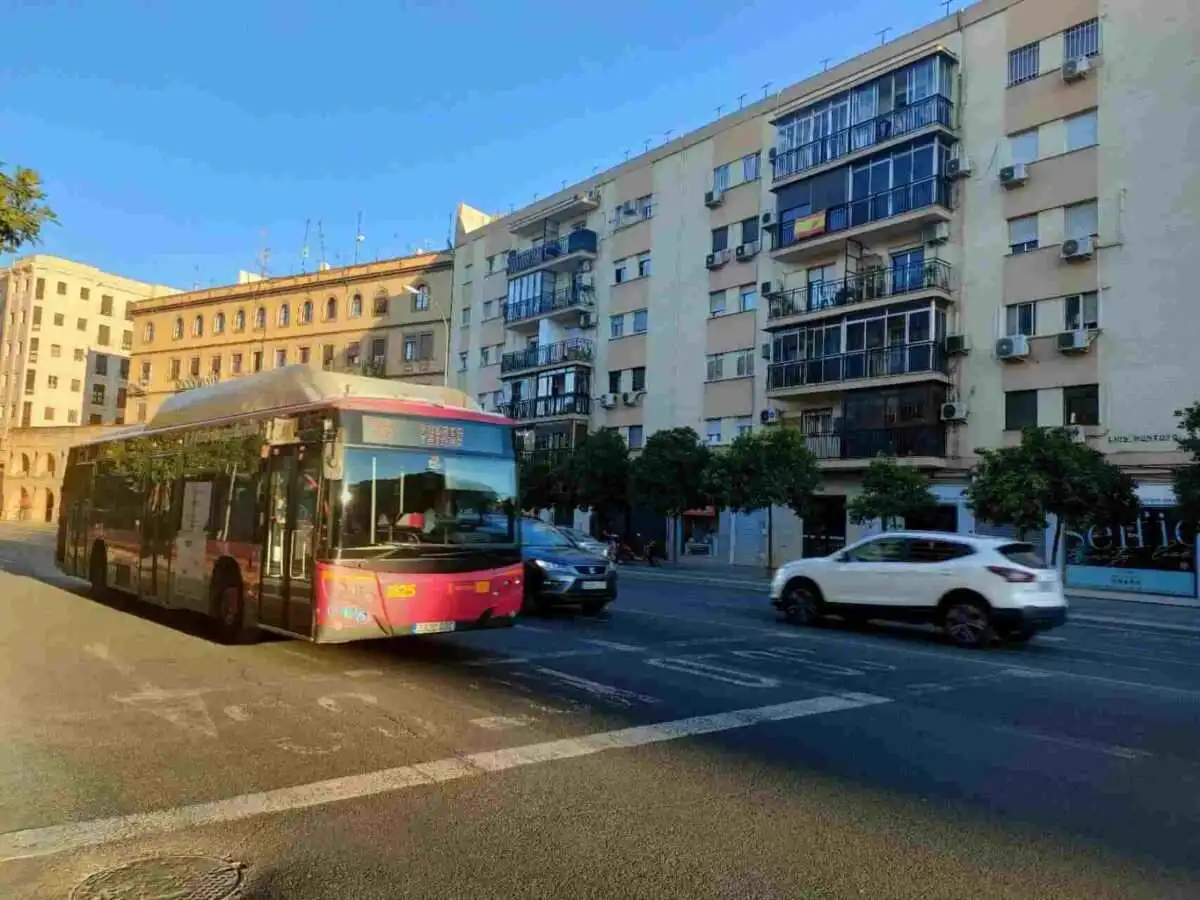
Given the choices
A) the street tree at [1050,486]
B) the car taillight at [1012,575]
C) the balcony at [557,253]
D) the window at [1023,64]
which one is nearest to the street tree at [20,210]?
the car taillight at [1012,575]

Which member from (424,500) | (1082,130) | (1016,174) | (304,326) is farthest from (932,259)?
(304,326)

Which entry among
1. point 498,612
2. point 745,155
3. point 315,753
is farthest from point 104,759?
point 745,155

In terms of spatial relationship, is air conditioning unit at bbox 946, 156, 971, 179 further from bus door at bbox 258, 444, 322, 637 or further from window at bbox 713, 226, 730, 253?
bus door at bbox 258, 444, 322, 637

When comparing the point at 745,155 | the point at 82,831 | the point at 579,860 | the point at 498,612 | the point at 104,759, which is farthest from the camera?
the point at 745,155

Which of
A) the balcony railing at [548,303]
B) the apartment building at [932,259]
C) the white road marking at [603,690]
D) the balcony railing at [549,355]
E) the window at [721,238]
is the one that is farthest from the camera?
the balcony railing at [548,303]

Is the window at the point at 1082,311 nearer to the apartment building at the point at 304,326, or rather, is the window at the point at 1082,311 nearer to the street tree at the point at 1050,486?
the street tree at the point at 1050,486

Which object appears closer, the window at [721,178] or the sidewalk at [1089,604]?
the sidewalk at [1089,604]

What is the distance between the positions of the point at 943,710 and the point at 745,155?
3456 centimetres

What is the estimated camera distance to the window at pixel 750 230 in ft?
124

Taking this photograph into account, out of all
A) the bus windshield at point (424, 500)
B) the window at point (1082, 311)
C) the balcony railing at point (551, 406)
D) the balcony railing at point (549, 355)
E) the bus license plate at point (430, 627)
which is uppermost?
the balcony railing at point (549, 355)

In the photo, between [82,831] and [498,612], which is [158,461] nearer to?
[498,612]

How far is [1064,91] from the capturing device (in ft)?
93.5

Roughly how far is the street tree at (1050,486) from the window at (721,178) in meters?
19.2

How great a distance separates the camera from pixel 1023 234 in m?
29.4
